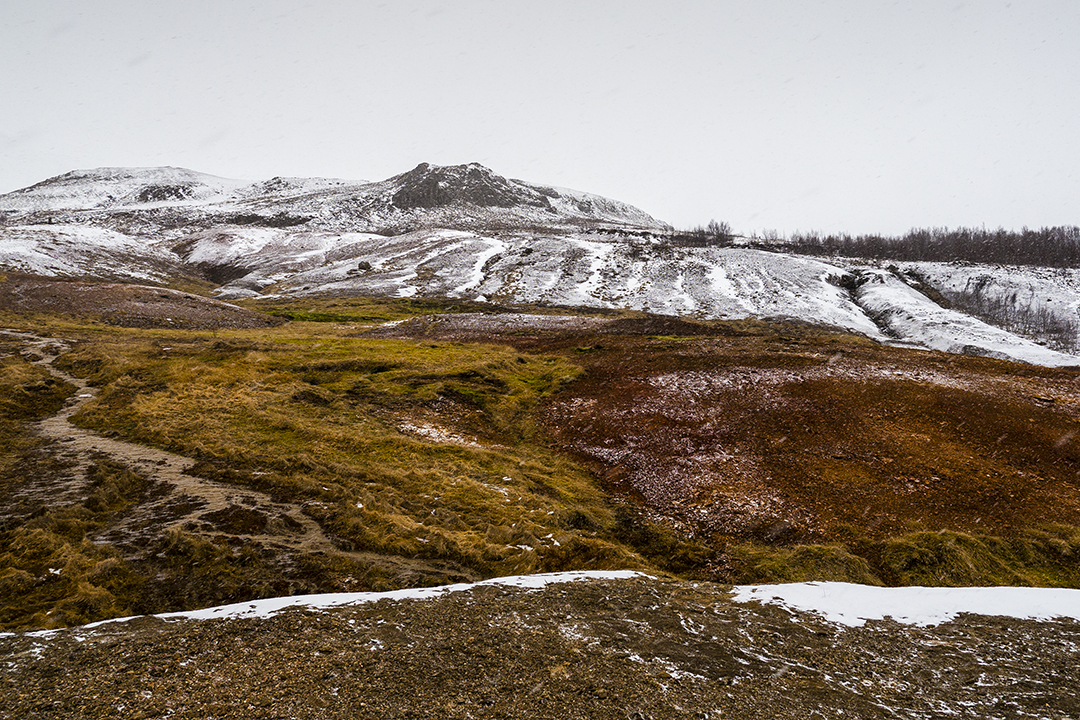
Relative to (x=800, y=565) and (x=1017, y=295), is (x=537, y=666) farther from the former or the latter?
(x=1017, y=295)

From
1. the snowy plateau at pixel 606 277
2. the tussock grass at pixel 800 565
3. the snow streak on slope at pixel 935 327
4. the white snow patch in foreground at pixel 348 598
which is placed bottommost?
the tussock grass at pixel 800 565

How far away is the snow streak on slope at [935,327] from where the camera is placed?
2271 inches

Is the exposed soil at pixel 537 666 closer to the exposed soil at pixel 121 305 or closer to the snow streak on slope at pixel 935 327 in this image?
the exposed soil at pixel 121 305

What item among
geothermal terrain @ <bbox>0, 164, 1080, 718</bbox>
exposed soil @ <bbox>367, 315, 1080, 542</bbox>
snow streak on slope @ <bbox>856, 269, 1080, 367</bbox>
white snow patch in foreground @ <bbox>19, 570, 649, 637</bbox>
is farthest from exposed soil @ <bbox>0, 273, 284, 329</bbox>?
snow streak on slope @ <bbox>856, 269, 1080, 367</bbox>

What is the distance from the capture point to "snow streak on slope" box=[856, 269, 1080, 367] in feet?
189

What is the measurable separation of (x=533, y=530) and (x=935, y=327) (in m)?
76.2

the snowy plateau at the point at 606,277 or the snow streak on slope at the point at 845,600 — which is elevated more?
the snowy plateau at the point at 606,277

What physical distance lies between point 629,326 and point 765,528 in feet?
144

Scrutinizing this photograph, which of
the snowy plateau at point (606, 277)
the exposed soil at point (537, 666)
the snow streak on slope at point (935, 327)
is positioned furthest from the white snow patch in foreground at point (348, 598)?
the snowy plateau at point (606, 277)

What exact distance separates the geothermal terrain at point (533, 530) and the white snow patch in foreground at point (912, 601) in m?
0.09

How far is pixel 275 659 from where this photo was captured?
359 inches

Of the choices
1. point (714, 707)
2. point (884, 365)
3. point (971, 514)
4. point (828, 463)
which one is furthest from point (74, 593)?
point (884, 365)

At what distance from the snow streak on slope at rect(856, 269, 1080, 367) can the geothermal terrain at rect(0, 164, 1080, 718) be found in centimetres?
3344

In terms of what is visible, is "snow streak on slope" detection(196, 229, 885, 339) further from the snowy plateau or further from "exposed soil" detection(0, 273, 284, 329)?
"exposed soil" detection(0, 273, 284, 329)
